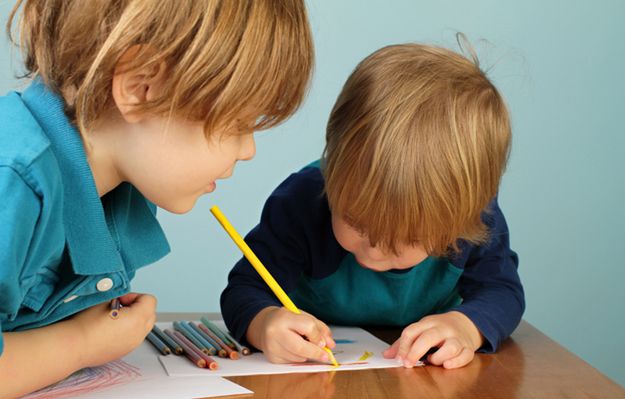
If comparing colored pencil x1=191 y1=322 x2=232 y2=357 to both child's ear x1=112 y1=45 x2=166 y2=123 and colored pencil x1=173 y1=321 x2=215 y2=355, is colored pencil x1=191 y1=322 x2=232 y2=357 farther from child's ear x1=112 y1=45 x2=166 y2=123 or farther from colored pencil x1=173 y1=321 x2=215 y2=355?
child's ear x1=112 y1=45 x2=166 y2=123

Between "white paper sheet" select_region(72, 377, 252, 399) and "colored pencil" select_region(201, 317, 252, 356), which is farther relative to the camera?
"colored pencil" select_region(201, 317, 252, 356)

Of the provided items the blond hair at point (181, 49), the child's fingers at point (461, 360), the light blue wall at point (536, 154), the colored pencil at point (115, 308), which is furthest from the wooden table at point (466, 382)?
the light blue wall at point (536, 154)

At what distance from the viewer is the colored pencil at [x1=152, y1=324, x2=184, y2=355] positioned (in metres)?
0.81

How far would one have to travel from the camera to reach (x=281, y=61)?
667mm

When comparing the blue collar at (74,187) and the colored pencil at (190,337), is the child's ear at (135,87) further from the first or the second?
the colored pencil at (190,337)

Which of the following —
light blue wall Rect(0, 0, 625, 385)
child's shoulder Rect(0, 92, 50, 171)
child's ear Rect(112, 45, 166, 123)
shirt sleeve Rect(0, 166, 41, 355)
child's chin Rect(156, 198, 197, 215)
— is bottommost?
light blue wall Rect(0, 0, 625, 385)

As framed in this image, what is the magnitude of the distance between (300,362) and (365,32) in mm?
1035

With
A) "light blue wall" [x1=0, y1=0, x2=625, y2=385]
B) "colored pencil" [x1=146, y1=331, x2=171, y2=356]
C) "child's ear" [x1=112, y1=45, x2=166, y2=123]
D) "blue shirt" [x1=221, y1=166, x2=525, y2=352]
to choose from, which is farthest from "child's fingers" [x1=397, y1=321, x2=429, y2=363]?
"light blue wall" [x1=0, y1=0, x2=625, y2=385]

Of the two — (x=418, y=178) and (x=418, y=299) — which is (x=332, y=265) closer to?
(x=418, y=299)

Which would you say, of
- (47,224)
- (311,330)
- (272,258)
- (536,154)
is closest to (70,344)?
(47,224)

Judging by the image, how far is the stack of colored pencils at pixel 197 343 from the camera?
2.58ft

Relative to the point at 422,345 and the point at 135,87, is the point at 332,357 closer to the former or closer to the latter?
the point at 422,345

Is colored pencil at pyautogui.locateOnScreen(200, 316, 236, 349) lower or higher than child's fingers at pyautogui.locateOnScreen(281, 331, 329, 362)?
lower

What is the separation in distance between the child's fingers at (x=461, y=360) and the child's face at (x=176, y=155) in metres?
0.28
